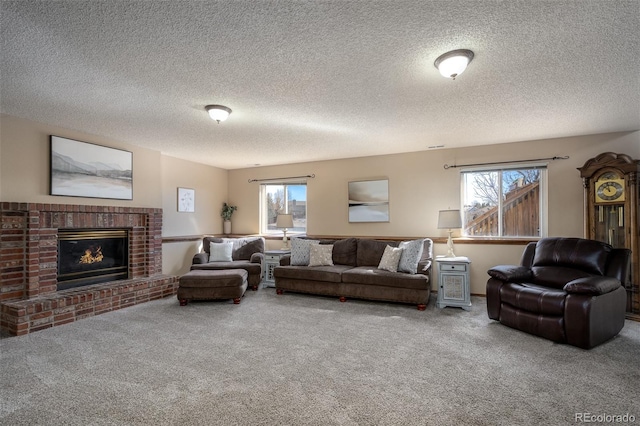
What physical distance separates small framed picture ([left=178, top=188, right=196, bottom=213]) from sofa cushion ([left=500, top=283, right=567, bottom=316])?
5431mm

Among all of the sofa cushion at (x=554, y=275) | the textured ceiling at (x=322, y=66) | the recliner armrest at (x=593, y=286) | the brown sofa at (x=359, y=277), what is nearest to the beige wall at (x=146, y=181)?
the textured ceiling at (x=322, y=66)

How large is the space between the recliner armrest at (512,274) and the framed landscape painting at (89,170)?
5.29m

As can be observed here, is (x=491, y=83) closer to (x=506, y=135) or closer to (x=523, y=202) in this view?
(x=506, y=135)

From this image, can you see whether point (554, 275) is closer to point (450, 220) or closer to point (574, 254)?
point (574, 254)

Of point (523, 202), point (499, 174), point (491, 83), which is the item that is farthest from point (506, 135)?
point (491, 83)

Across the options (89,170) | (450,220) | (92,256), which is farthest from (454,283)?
(89,170)

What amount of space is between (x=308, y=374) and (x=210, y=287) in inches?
98.5

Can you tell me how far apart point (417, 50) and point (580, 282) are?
2.64m

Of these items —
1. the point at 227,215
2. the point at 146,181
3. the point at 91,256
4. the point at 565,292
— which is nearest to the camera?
the point at 565,292

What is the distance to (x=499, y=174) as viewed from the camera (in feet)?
16.3

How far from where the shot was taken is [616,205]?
13.0 ft

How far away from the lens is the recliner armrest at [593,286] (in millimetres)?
2867

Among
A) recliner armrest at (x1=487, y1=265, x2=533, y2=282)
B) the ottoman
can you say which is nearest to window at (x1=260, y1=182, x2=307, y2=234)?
the ottoman

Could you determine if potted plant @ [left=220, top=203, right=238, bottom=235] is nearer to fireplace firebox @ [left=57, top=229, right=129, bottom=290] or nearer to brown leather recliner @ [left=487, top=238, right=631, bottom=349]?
fireplace firebox @ [left=57, top=229, right=129, bottom=290]
